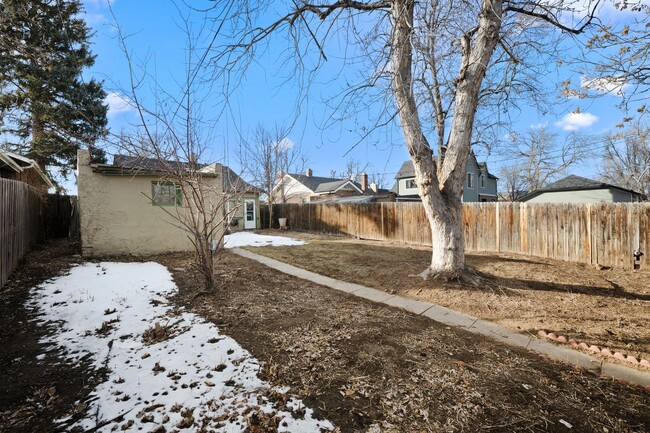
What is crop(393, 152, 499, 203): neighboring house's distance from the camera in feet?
89.6

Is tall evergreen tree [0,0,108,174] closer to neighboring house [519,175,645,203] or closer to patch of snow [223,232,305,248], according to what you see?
patch of snow [223,232,305,248]

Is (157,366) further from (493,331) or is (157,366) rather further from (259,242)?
(259,242)

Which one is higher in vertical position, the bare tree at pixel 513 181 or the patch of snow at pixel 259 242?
the bare tree at pixel 513 181

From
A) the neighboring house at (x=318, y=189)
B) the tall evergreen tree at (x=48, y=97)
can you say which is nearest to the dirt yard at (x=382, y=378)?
the tall evergreen tree at (x=48, y=97)

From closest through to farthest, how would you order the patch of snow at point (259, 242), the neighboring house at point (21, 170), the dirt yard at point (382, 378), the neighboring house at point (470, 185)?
the dirt yard at point (382, 378)
the neighboring house at point (21, 170)
the patch of snow at point (259, 242)
the neighboring house at point (470, 185)

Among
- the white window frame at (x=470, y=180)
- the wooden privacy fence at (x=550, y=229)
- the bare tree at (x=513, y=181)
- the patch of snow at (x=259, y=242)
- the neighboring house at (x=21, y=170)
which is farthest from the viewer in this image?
the bare tree at (x=513, y=181)

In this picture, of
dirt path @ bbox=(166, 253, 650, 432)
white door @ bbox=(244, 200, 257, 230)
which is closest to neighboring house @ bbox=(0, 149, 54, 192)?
Answer: dirt path @ bbox=(166, 253, 650, 432)

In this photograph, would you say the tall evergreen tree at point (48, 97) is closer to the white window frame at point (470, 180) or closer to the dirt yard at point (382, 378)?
the dirt yard at point (382, 378)

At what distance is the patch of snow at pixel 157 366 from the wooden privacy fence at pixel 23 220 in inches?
56.5

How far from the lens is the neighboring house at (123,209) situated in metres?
7.64

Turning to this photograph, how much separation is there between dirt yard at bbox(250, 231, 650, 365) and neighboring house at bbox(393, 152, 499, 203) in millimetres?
21378

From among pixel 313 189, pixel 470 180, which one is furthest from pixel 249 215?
pixel 470 180

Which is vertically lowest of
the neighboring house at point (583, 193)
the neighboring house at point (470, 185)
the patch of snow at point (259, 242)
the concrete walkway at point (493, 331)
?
the concrete walkway at point (493, 331)

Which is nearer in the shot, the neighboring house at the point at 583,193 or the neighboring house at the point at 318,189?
the neighboring house at the point at 583,193
